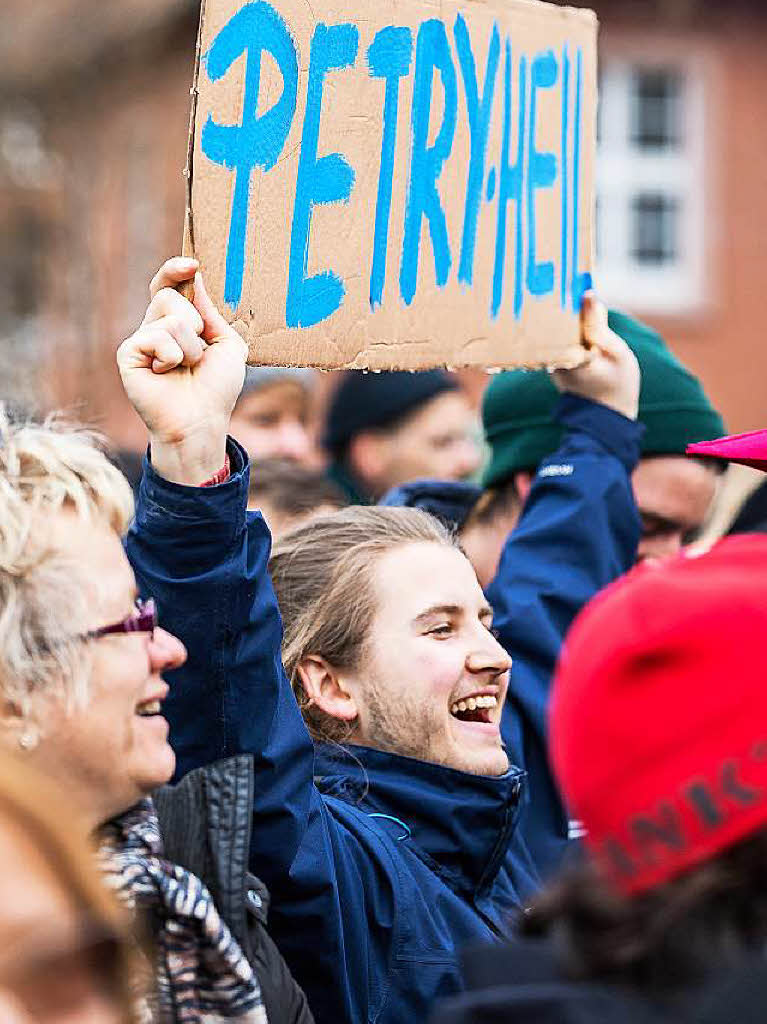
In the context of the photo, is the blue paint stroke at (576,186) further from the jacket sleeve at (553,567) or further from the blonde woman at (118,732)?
the blonde woman at (118,732)

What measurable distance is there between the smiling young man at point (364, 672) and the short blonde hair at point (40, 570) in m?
0.16

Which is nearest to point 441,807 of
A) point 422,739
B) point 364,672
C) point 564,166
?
point 422,739

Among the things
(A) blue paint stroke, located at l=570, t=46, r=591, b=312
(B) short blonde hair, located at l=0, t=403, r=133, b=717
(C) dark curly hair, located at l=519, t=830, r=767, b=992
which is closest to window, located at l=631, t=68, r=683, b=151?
(A) blue paint stroke, located at l=570, t=46, r=591, b=312

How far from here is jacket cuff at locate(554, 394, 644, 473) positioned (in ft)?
10.4

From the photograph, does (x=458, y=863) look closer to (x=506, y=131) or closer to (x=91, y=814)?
(x=91, y=814)

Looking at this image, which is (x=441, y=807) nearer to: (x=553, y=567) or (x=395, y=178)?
(x=553, y=567)

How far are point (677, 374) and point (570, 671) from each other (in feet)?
6.98

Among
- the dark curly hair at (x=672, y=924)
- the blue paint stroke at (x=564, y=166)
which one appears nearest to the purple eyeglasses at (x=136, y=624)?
the dark curly hair at (x=672, y=924)

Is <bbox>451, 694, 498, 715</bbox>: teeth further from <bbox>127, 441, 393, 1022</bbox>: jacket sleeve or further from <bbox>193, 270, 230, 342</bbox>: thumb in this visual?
<bbox>193, 270, 230, 342</bbox>: thumb

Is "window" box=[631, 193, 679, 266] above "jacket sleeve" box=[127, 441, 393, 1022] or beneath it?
above

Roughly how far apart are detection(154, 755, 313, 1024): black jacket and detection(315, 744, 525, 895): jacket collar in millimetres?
495

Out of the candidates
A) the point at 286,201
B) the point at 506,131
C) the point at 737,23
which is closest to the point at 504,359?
the point at 506,131

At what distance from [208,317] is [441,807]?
784 mm

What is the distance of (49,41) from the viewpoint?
661 inches
